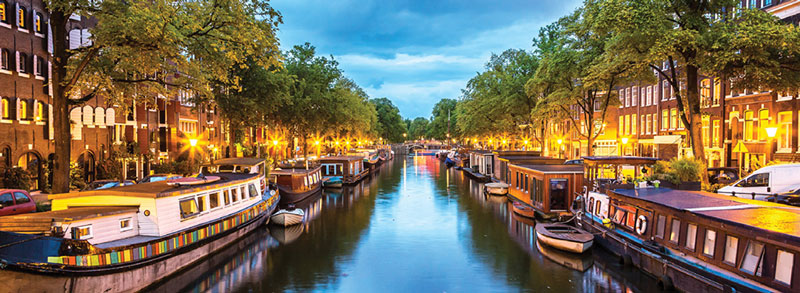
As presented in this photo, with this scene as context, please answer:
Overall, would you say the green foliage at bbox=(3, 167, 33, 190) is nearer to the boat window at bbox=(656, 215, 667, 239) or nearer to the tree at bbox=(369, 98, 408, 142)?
the boat window at bbox=(656, 215, 667, 239)

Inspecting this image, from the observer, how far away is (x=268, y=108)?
44.3 meters

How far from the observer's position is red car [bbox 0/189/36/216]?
20.5m

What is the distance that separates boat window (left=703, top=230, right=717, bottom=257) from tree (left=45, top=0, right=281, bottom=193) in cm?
1884

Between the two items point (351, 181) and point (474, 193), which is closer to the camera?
point (474, 193)

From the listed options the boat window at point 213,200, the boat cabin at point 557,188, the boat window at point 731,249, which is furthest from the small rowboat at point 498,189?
the boat window at point 731,249

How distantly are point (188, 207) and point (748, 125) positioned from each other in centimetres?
4258

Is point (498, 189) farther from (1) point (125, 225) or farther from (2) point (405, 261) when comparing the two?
(1) point (125, 225)

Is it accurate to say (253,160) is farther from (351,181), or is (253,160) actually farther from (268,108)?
(351,181)

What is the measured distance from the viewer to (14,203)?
21.1m

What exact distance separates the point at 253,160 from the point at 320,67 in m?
27.7

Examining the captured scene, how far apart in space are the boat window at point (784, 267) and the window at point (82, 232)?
1903 centimetres

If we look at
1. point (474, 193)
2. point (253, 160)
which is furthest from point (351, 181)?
point (253, 160)

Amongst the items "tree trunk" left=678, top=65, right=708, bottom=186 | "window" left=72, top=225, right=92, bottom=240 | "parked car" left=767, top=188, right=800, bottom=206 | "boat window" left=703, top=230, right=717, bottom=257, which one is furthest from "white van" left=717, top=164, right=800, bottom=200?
"window" left=72, top=225, right=92, bottom=240

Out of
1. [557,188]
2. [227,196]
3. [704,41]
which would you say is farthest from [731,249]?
[227,196]
